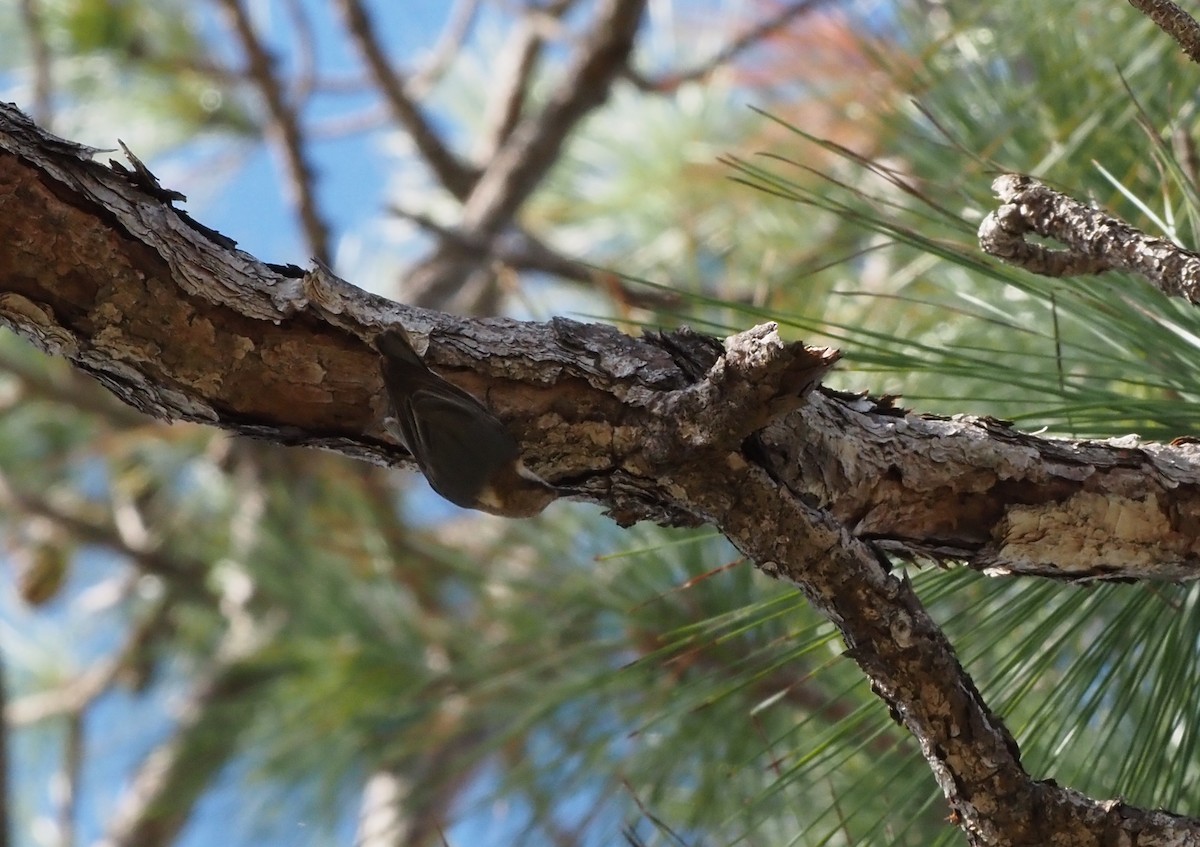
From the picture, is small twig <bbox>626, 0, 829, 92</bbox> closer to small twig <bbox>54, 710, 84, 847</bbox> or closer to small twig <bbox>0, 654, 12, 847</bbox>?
small twig <bbox>0, 654, 12, 847</bbox>

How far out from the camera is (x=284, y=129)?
4.76 ft

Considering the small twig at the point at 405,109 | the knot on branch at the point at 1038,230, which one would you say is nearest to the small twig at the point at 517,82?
the small twig at the point at 405,109

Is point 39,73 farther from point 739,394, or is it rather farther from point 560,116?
point 739,394

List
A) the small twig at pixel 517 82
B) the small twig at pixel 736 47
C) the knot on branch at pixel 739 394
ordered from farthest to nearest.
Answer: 1. the small twig at pixel 517 82
2. the small twig at pixel 736 47
3. the knot on branch at pixel 739 394

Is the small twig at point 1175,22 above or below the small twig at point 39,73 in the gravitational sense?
below

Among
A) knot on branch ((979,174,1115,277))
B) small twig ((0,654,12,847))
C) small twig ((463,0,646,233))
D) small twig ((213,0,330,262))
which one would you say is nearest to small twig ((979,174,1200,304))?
knot on branch ((979,174,1115,277))

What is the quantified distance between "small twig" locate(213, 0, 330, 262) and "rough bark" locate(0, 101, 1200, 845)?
3.51ft

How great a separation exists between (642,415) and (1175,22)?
22cm

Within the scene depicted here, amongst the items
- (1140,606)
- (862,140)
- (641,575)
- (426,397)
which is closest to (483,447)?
(426,397)

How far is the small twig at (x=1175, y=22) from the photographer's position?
0.40 m

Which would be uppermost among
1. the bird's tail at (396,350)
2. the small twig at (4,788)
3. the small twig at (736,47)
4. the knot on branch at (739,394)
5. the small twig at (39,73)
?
the small twig at (39,73)

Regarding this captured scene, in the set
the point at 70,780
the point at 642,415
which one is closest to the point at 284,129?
the point at 70,780

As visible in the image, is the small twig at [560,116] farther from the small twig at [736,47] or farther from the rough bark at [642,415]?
the rough bark at [642,415]

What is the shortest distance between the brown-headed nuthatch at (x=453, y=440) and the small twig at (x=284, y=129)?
1.10m
